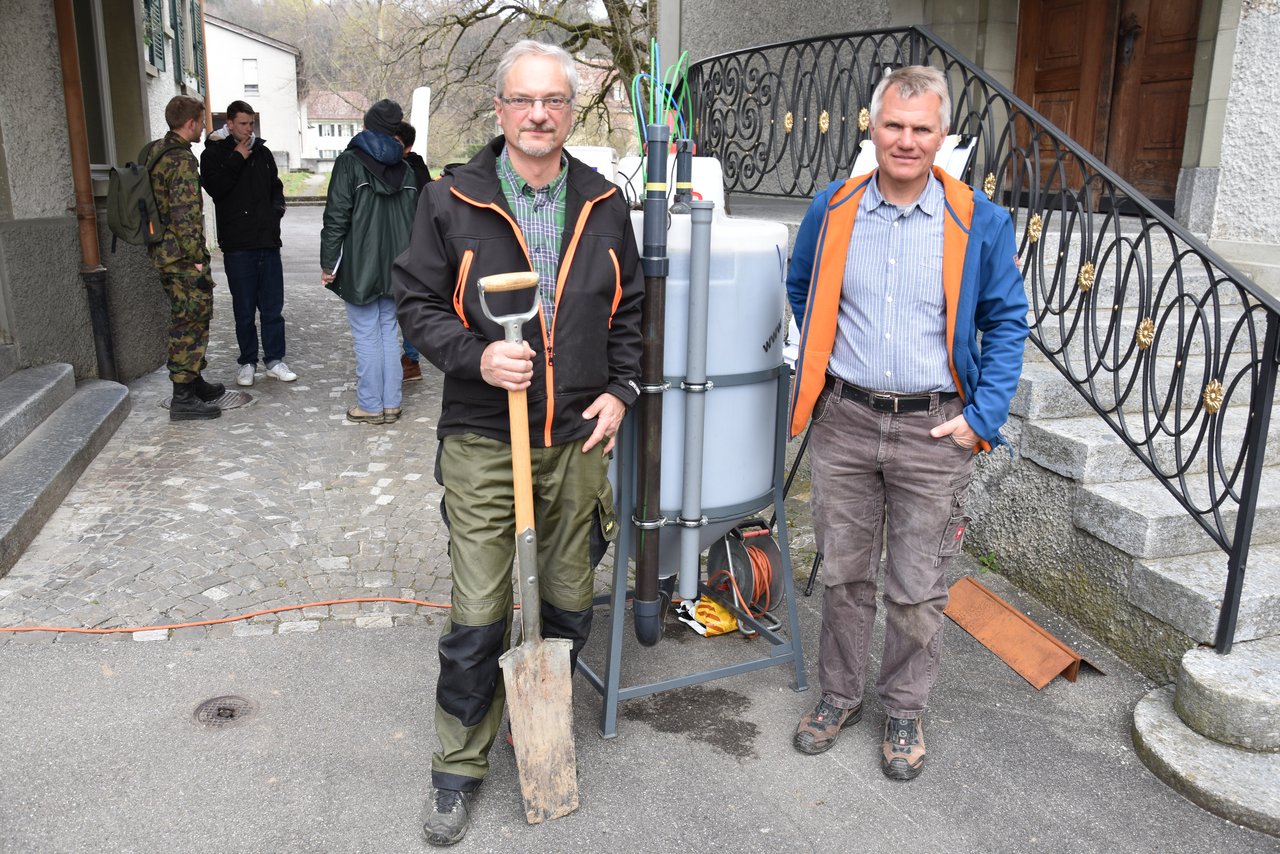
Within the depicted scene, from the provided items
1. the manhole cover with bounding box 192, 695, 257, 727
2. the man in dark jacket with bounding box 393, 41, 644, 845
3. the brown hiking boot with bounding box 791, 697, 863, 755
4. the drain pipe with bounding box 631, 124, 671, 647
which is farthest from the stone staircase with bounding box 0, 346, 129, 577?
the brown hiking boot with bounding box 791, 697, 863, 755

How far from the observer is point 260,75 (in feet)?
165

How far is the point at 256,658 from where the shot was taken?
3.40 metres

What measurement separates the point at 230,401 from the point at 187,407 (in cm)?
32

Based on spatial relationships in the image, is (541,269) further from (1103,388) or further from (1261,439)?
(1103,388)

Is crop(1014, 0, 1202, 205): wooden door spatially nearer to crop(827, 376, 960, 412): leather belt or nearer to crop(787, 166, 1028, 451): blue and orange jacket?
crop(787, 166, 1028, 451): blue and orange jacket

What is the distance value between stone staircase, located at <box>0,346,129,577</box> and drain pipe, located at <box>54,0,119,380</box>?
1.14 feet

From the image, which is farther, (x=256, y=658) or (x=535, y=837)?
(x=256, y=658)

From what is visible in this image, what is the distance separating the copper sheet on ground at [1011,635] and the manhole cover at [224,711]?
2.45m

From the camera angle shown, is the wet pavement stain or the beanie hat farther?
the beanie hat

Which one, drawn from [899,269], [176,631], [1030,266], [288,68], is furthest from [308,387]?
[288,68]

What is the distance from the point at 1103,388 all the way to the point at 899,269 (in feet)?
6.28

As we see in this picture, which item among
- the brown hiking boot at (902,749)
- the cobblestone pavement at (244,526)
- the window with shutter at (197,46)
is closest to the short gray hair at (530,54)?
the brown hiking boot at (902,749)

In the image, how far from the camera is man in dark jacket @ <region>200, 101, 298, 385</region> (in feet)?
21.2

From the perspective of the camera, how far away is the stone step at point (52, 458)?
13.3 feet
